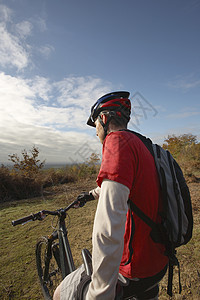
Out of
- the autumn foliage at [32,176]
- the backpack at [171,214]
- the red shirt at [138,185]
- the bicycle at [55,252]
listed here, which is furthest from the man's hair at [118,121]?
the autumn foliage at [32,176]

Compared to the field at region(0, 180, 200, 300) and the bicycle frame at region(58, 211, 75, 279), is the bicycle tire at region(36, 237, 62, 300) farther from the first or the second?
the bicycle frame at region(58, 211, 75, 279)

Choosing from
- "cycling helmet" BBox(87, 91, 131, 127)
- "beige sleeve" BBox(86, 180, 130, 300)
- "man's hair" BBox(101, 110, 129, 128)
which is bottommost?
"beige sleeve" BBox(86, 180, 130, 300)

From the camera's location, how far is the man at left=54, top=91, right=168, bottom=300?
31.7 inches

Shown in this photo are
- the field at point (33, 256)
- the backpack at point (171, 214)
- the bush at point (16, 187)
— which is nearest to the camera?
the backpack at point (171, 214)

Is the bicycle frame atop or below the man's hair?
below

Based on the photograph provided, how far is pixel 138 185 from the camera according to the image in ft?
3.31

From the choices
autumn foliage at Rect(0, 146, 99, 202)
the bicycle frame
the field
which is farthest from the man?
autumn foliage at Rect(0, 146, 99, 202)

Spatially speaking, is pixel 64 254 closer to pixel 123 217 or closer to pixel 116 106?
pixel 123 217

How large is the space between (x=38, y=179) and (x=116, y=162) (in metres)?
10.9

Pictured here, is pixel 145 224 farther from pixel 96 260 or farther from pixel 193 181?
pixel 193 181

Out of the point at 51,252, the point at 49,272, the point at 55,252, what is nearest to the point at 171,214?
the point at 55,252

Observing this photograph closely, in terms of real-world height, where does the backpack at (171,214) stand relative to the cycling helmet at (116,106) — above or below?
below

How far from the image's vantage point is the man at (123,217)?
0.80 m

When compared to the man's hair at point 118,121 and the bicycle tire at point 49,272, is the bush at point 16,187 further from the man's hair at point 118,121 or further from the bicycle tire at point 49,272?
the man's hair at point 118,121
